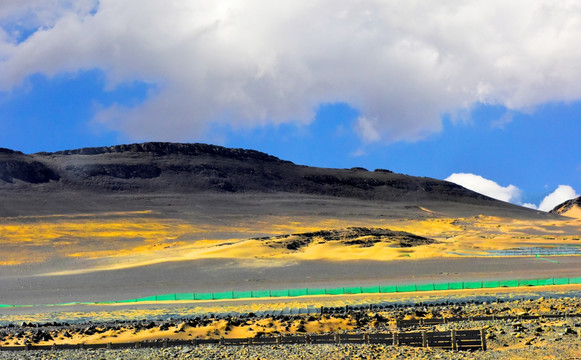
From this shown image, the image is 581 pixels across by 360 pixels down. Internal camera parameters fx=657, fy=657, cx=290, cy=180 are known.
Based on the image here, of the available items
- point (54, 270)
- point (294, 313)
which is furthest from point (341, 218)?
point (294, 313)

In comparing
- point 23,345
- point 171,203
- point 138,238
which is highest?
point 171,203

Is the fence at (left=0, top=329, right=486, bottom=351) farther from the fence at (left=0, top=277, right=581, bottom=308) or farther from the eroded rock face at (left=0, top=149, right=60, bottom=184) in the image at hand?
the eroded rock face at (left=0, top=149, right=60, bottom=184)

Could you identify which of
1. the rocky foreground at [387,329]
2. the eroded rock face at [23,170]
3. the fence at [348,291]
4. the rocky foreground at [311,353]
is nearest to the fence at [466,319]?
the rocky foreground at [387,329]

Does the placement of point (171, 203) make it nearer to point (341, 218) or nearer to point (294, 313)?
point (341, 218)

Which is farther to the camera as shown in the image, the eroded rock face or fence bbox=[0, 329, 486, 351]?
the eroded rock face

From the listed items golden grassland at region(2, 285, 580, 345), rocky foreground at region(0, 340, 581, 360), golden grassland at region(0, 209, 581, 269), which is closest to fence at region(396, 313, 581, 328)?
golden grassland at region(2, 285, 580, 345)

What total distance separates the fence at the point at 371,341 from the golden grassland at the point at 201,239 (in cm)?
3549

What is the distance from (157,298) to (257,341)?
20.6m

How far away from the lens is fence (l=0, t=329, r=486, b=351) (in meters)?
21.2

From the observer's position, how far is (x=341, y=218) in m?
137

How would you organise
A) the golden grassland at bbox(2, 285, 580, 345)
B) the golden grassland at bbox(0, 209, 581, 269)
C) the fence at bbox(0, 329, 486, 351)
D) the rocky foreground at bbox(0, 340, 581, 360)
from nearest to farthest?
the rocky foreground at bbox(0, 340, 581, 360) → the fence at bbox(0, 329, 486, 351) → the golden grassland at bbox(2, 285, 580, 345) → the golden grassland at bbox(0, 209, 581, 269)

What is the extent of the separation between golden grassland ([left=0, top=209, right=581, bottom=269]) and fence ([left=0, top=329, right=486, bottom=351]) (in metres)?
35.5

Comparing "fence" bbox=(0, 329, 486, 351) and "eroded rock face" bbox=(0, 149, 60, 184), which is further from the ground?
"eroded rock face" bbox=(0, 149, 60, 184)

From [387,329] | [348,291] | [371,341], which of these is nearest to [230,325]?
[387,329]
